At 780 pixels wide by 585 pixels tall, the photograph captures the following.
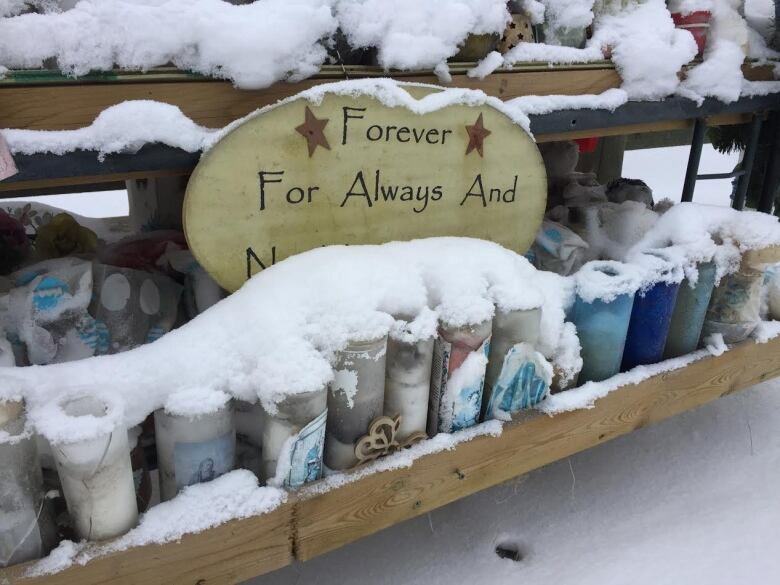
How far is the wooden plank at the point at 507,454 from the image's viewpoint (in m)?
1.15

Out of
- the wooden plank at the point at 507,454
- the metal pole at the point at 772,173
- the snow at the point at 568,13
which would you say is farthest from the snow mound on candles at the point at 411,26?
the metal pole at the point at 772,173

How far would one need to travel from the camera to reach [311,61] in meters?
1.19

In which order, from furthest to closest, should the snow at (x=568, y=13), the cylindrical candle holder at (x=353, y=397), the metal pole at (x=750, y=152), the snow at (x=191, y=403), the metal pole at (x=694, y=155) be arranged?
the metal pole at (x=750, y=152), the metal pole at (x=694, y=155), the snow at (x=568, y=13), the cylindrical candle holder at (x=353, y=397), the snow at (x=191, y=403)

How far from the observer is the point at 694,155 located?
1.99 m

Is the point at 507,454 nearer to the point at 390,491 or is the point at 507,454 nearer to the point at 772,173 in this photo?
the point at 390,491

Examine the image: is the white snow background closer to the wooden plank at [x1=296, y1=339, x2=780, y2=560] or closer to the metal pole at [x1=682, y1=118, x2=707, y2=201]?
the wooden plank at [x1=296, y1=339, x2=780, y2=560]

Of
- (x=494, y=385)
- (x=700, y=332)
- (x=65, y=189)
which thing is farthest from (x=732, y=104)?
(x=65, y=189)

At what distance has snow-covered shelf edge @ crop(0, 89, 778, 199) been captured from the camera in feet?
3.33

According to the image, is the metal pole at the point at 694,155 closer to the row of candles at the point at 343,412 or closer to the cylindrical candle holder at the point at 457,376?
the row of candles at the point at 343,412

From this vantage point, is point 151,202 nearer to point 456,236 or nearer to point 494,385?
point 456,236

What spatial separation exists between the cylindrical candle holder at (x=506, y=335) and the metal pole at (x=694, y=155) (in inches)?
39.8

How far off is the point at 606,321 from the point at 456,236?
16.0 inches

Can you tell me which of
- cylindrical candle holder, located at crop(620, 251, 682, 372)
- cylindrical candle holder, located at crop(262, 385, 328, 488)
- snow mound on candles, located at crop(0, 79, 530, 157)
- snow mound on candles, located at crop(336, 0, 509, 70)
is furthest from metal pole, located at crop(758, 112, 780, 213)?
cylindrical candle holder, located at crop(262, 385, 328, 488)

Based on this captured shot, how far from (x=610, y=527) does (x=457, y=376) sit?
0.71 meters
